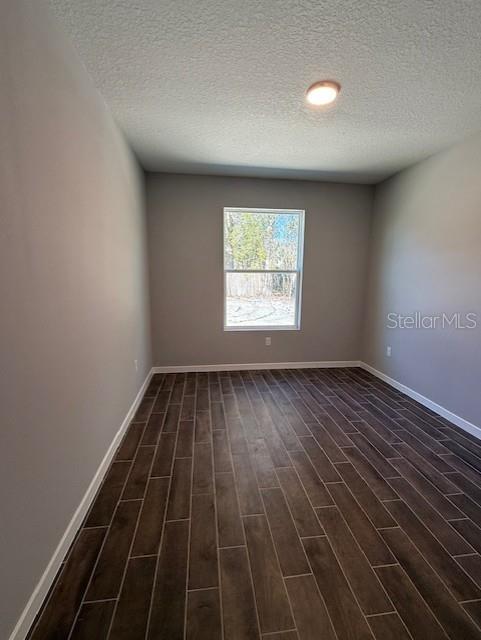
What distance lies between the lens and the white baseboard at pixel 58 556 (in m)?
1.02

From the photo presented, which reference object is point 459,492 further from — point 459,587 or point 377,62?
point 377,62

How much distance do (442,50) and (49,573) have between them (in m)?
3.21

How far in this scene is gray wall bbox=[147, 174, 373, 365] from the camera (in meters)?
3.56

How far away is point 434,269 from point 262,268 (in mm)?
1981

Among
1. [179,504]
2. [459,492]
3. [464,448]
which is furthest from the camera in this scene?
[464,448]

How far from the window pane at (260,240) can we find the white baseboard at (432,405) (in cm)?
193

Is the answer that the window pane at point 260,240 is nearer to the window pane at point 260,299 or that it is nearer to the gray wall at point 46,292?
the window pane at point 260,299

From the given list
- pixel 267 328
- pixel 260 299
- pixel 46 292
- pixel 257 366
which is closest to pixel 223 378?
pixel 257 366

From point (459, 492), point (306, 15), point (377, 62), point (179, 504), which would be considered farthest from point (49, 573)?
point (377, 62)

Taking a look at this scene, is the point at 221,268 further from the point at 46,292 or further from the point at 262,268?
the point at 46,292

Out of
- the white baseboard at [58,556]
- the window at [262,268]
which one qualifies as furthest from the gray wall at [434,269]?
the white baseboard at [58,556]

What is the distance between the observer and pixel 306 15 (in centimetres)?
131

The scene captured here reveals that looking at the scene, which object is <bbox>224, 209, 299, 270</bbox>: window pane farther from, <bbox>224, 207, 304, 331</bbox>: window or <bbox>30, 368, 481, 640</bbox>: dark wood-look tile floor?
<bbox>30, 368, 481, 640</bbox>: dark wood-look tile floor

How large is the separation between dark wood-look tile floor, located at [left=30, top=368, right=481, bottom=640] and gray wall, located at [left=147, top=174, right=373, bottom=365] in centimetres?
144
